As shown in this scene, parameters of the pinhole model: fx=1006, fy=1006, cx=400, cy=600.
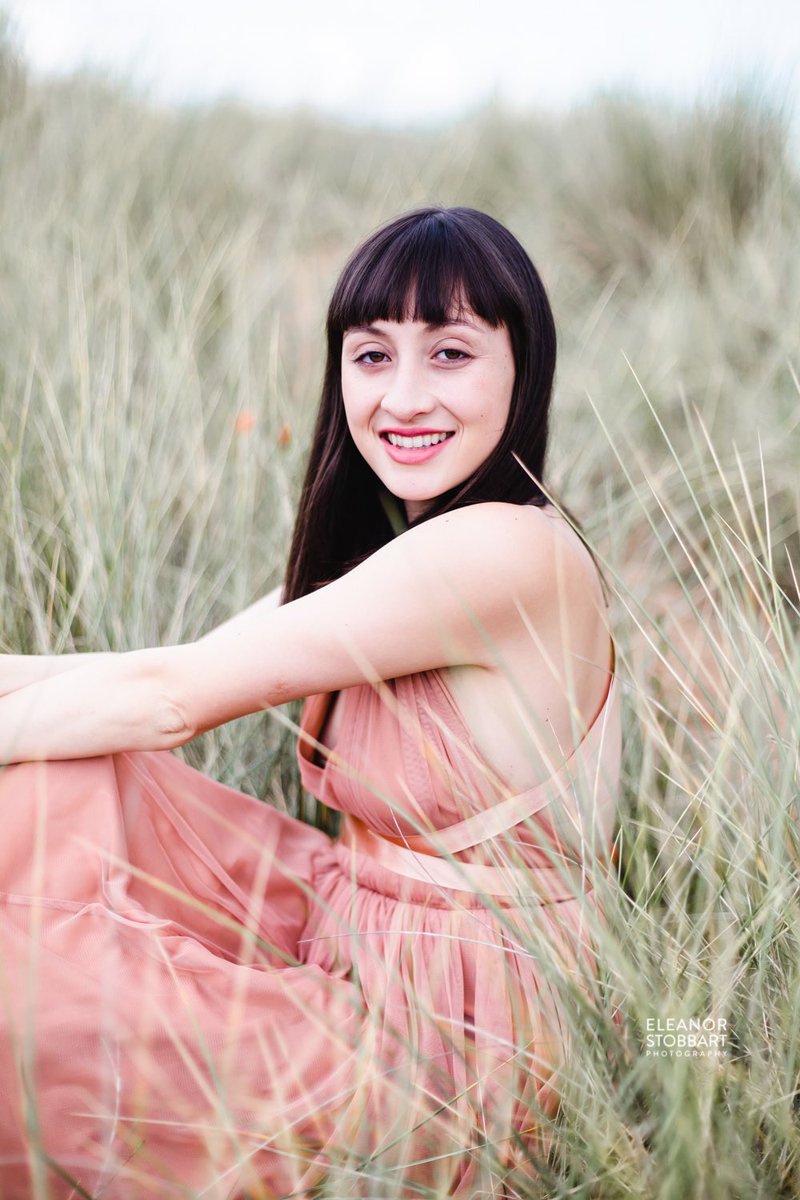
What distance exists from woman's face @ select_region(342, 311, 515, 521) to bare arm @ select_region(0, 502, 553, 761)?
166mm

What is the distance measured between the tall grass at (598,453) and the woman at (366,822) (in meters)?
0.12

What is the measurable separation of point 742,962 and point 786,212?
4.03m

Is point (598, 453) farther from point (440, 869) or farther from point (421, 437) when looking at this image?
point (440, 869)

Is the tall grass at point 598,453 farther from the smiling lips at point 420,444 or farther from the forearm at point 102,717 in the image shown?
the forearm at point 102,717

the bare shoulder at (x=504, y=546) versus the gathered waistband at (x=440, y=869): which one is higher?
the bare shoulder at (x=504, y=546)

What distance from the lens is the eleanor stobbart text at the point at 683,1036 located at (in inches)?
40.5

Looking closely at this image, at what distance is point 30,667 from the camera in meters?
1.72

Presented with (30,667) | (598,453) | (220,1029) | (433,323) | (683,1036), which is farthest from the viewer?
(598,453)

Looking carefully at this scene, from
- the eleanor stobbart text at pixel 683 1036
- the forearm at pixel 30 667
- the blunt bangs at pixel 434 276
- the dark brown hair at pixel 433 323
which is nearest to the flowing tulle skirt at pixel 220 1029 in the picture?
the eleanor stobbart text at pixel 683 1036

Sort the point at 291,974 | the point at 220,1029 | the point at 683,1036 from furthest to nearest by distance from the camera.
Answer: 1. the point at 291,974
2. the point at 220,1029
3. the point at 683,1036

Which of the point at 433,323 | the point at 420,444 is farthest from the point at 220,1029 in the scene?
the point at 433,323

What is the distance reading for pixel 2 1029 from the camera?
3.94 ft

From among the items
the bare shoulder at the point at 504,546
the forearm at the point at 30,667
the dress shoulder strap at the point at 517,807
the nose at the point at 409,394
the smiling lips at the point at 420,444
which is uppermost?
the nose at the point at 409,394

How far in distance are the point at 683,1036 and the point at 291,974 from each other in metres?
0.60
